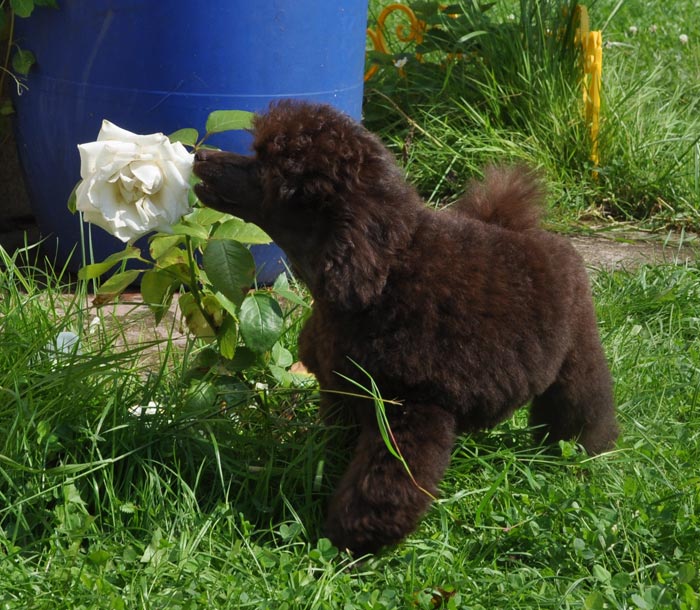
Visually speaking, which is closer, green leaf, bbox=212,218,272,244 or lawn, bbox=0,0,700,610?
lawn, bbox=0,0,700,610

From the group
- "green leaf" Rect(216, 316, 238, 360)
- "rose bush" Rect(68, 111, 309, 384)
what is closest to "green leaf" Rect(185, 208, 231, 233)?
"rose bush" Rect(68, 111, 309, 384)

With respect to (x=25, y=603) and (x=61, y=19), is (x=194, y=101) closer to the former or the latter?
(x=61, y=19)

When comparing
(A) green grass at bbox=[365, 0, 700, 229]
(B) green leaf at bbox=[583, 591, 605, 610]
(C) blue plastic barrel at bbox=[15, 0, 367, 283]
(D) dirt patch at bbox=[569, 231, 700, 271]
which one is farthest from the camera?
(A) green grass at bbox=[365, 0, 700, 229]

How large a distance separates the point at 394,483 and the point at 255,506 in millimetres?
426

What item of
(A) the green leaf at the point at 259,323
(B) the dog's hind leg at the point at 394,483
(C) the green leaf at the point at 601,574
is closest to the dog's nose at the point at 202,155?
(A) the green leaf at the point at 259,323

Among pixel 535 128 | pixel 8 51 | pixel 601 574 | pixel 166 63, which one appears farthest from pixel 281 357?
pixel 535 128

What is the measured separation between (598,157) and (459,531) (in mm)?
3026

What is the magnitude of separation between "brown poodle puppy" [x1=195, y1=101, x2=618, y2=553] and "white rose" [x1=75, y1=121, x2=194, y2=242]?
6cm

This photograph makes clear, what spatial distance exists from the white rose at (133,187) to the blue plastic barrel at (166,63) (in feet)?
4.55

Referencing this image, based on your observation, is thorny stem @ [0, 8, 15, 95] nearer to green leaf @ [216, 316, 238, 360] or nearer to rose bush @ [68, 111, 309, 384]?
rose bush @ [68, 111, 309, 384]

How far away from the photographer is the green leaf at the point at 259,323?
7.97 ft

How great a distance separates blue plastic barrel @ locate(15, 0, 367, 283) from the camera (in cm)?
367

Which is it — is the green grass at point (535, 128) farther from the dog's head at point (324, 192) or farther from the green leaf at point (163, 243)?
the dog's head at point (324, 192)

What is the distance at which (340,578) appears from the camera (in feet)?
7.19
